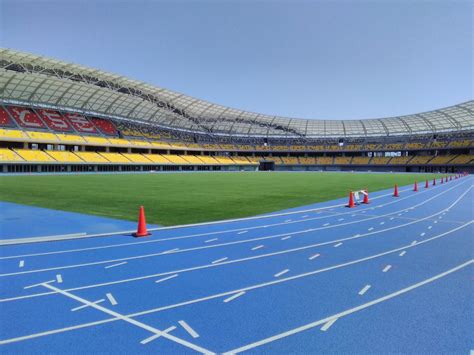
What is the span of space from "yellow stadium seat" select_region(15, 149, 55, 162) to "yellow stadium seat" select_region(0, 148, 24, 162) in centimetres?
86

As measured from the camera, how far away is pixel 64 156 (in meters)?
52.5

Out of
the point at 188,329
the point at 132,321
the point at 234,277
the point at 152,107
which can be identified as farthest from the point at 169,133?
the point at 188,329

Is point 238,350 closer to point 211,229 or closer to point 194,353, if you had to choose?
point 194,353

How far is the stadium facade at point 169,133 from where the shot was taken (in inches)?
1865

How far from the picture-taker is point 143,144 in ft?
225

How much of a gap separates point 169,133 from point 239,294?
78.5 metres

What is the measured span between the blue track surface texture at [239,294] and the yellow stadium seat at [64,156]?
164 ft

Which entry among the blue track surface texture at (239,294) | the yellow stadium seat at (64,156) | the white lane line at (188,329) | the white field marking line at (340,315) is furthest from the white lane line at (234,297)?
the yellow stadium seat at (64,156)

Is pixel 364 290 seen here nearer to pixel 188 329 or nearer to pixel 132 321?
pixel 188 329

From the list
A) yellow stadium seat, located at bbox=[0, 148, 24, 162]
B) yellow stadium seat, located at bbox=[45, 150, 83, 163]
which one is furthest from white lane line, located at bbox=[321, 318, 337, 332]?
yellow stadium seat, located at bbox=[45, 150, 83, 163]

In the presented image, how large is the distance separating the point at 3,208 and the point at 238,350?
14348 millimetres

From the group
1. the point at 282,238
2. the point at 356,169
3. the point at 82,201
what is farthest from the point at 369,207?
the point at 356,169

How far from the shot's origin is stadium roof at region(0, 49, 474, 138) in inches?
1634

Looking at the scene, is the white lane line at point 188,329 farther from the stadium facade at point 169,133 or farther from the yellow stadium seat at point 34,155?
the yellow stadium seat at point 34,155
